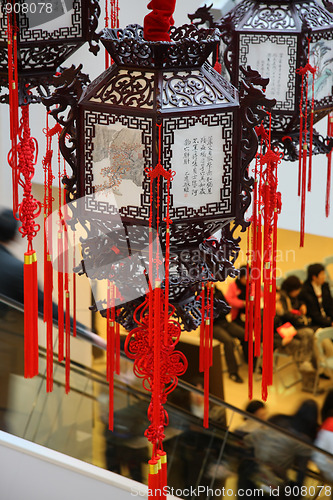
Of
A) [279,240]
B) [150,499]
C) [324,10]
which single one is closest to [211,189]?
[150,499]

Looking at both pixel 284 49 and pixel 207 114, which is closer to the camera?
pixel 207 114

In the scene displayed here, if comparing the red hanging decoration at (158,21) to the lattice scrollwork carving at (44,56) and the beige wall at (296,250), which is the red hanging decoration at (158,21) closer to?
the lattice scrollwork carving at (44,56)

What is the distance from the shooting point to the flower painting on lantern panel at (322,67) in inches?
116

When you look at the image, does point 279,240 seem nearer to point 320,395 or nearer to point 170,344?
point 320,395

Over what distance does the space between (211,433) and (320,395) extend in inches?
31.7

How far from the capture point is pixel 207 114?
200cm

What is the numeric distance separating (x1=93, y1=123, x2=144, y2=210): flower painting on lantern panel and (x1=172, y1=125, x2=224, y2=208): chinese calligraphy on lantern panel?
0.32 feet

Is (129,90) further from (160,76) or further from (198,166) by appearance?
(198,166)

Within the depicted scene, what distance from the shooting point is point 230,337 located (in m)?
5.36

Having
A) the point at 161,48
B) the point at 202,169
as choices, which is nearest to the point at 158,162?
the point at 202,169

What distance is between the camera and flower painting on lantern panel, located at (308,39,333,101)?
2.94 m

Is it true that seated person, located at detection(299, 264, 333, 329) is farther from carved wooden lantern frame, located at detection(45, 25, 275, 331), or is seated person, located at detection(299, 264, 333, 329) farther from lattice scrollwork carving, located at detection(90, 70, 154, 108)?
lattice scrollwork carving, located at detection(90, 70, 154, 108)

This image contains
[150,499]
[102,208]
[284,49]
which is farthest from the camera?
[284,49]

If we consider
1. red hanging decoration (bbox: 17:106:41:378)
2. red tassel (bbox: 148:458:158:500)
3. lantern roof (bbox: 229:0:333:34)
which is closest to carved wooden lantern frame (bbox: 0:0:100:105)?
red hanging decoration (bbox: 17:106:41:378)
